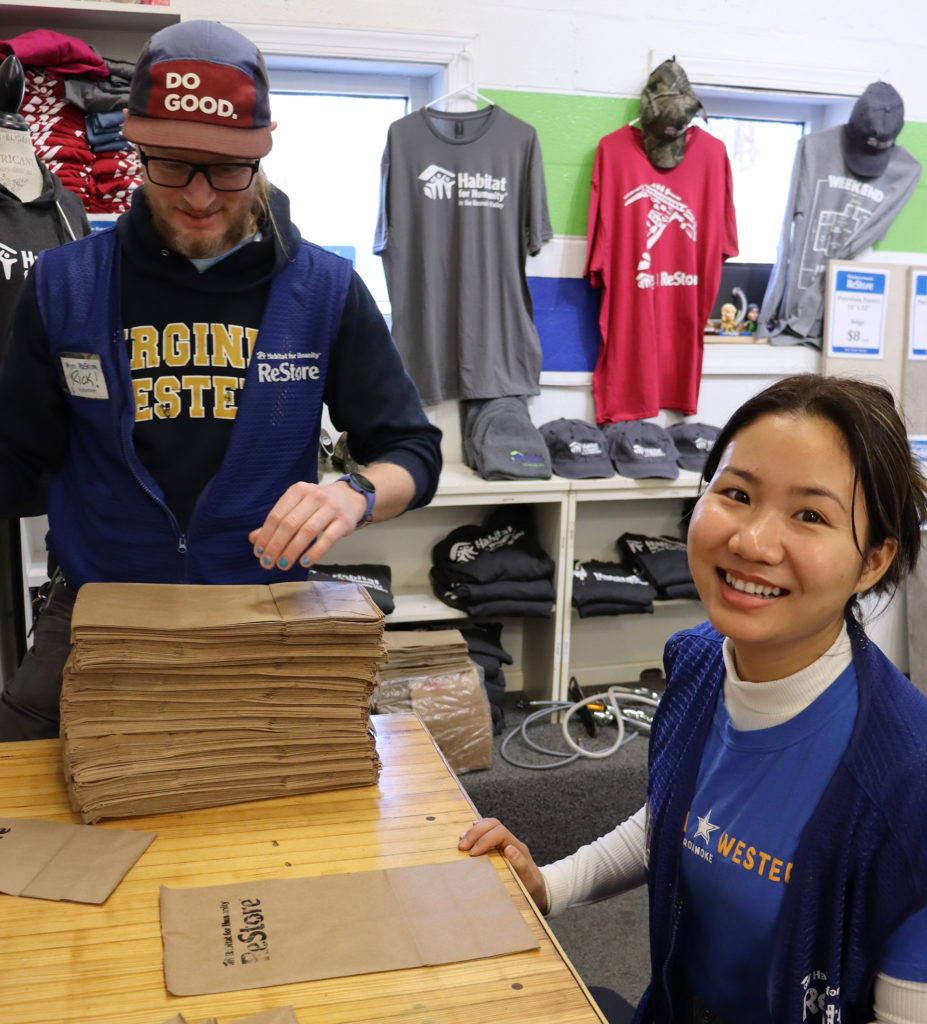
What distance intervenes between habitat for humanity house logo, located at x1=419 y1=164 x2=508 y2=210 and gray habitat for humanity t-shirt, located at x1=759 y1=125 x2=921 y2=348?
127cm

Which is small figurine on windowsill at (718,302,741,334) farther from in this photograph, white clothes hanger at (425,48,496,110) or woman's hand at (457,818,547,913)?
woman's hand at (457,818,547,913)

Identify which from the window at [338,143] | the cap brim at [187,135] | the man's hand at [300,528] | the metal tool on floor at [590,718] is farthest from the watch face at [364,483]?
the window at [338,143]

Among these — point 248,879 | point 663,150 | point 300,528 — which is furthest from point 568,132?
point 248,879

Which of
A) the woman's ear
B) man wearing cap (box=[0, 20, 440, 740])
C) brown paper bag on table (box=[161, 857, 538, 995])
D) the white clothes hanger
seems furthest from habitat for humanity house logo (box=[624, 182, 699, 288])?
brown paper bag on table (box=[161, 857, 538, 995])

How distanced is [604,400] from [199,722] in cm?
281

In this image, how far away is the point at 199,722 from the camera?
1115 mm

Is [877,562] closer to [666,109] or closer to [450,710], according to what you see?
[450,710]

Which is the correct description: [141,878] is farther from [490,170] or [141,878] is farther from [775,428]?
[490,170]

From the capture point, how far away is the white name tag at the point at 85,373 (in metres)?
1.45

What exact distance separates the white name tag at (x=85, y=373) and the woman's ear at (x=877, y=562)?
1.10m

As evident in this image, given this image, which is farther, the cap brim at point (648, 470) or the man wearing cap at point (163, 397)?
the cap brim at point (648, 470)

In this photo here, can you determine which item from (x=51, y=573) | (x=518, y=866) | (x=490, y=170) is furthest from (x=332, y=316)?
(x=490, y=170)

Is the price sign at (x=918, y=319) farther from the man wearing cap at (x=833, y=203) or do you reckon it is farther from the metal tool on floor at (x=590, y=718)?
the metal tool on floor at (x=590, y=718)

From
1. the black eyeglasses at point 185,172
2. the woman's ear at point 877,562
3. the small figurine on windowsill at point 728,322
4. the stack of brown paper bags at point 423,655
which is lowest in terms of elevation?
the stack of brown paper bags at point 423,655
